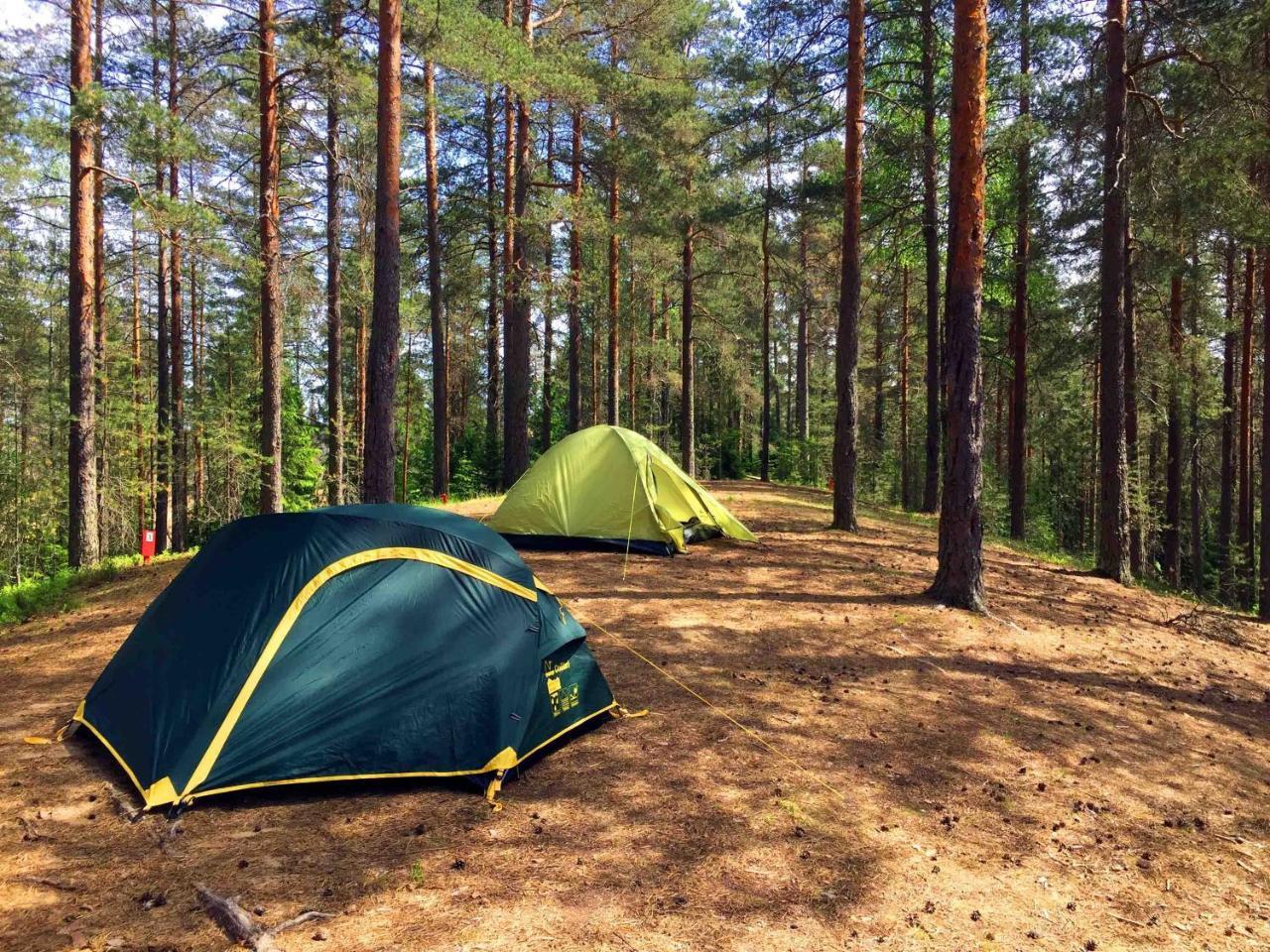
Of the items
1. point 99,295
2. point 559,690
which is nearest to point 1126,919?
point 559,690

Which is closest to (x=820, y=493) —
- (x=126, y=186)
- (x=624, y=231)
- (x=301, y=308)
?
(x=624, y=231)

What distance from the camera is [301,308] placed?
49.3ft

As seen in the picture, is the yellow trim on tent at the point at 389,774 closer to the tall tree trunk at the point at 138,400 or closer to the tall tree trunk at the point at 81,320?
the tall tree trunk at the point at 81,320

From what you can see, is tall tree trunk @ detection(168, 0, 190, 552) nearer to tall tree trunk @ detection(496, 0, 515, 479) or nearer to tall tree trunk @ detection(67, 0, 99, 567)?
tall tree trunk @ detection(67, 0, 99, 567)

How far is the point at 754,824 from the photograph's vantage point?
382 centimetres

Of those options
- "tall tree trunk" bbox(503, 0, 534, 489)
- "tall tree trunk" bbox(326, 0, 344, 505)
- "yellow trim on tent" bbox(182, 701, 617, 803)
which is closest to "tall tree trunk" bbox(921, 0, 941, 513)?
"tall tree trunk" bbox(503, 0, 534, 489)

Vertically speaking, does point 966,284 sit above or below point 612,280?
below

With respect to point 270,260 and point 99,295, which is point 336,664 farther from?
point 99,295

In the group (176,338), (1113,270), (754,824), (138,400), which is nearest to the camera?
(754,824)

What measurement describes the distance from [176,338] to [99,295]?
272 centimetres

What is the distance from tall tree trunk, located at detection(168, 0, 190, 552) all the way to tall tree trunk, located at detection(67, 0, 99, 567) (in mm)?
1183

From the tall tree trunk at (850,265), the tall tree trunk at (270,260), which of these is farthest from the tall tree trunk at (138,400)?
the tall tree trunk at (850,265)

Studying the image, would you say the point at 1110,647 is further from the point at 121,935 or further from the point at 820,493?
the point at 820,493

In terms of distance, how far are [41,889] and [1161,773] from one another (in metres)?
6.28
